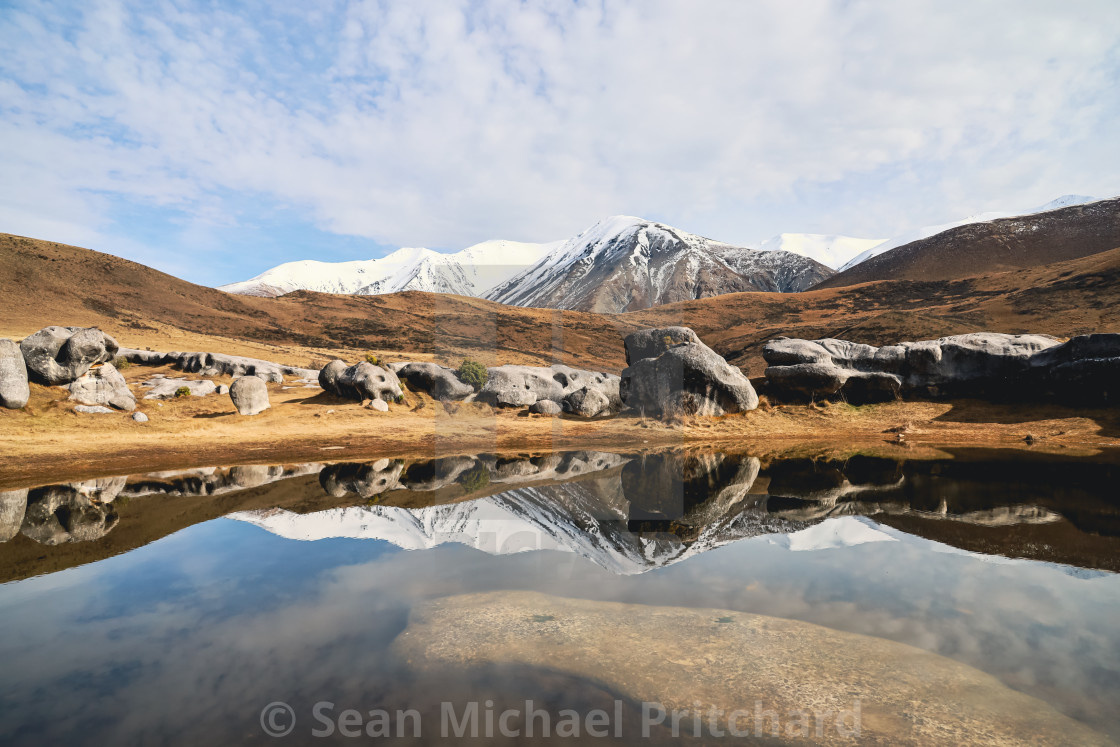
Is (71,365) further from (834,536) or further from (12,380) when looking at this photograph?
(834,536)

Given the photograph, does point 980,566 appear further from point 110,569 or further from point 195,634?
point 110,569

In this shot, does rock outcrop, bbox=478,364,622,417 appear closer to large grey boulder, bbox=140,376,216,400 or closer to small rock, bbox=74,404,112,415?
large grey boulder, bbox=140,376,216,400

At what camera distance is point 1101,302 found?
51.8 metres

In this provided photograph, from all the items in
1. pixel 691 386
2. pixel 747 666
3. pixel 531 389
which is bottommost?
pixel 747 666

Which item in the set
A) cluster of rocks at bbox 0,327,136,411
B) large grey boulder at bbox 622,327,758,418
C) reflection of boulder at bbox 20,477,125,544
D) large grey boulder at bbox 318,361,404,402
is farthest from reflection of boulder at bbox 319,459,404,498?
large grey boulder at bbox 622,327,758,418

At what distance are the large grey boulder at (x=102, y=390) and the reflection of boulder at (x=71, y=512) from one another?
11025 mm

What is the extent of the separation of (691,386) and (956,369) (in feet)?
47.2

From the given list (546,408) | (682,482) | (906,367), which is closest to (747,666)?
(682,482)

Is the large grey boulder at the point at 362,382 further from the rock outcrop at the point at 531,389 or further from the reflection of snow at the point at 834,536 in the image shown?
the reflection of snow at the point at 834,536

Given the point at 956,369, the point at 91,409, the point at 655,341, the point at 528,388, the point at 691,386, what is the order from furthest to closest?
the point at 528,388 < the point at 655,341 < the point at 691,386 < the point at 956,369 < the point at 91,409

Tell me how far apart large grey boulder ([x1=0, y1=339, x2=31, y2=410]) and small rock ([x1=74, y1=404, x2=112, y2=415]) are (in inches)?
65.5

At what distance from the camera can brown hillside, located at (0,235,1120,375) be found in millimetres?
57156

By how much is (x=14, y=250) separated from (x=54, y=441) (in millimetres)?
86984

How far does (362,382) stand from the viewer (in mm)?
29969
